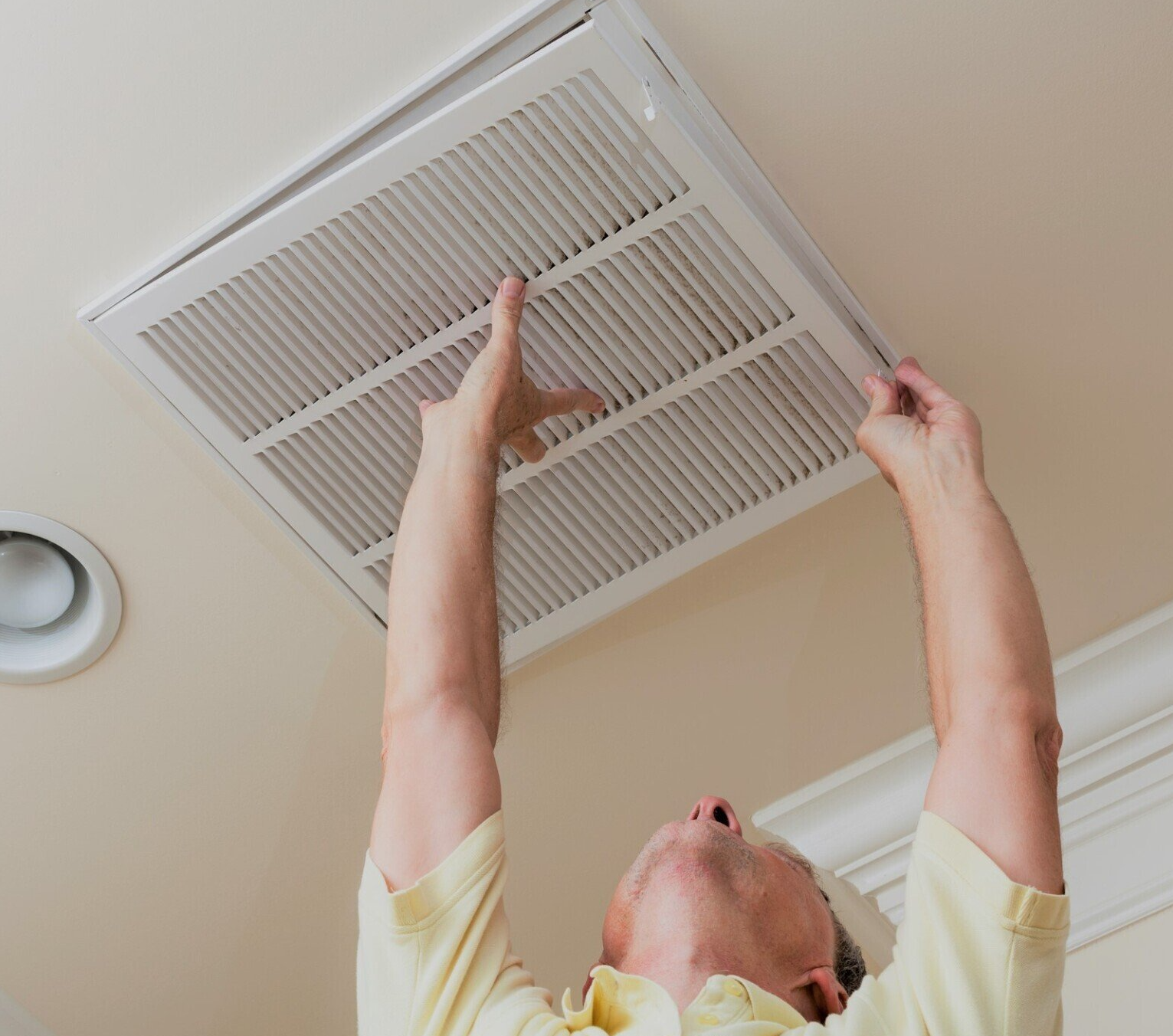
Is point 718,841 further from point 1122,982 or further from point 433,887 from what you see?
point 1122,982

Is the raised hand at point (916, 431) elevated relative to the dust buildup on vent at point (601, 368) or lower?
lower

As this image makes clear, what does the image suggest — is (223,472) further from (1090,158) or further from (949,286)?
(1090,158)

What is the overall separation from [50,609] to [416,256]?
2.13 ft

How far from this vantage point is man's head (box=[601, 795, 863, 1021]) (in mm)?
1217

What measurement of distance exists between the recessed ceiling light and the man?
1.53 feet

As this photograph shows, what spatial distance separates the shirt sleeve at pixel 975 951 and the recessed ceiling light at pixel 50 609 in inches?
38.0

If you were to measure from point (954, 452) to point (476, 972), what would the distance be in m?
0.63

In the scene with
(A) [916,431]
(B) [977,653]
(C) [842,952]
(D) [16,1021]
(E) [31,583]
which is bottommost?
(C) [842,952]

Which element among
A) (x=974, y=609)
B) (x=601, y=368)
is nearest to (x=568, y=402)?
(x=601, y=368)

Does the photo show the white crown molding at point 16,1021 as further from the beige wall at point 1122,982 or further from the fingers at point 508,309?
the beige wall at point 1122,982

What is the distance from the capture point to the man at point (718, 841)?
1.00 meters

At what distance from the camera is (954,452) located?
4.05 ft

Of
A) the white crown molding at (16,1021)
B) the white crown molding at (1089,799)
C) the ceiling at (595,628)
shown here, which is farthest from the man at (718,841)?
the white crown molding at (16,1021)

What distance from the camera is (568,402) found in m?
1.34
